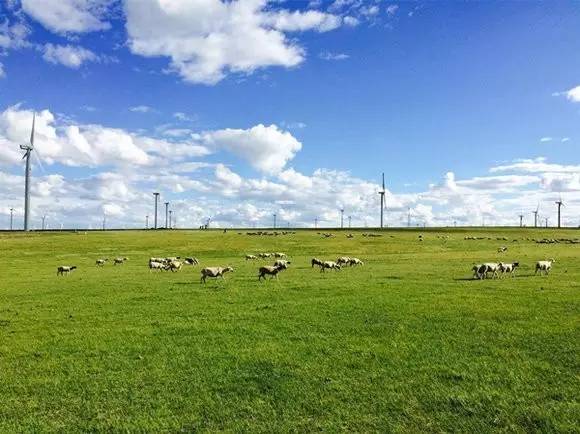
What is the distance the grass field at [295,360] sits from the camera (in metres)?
13.1

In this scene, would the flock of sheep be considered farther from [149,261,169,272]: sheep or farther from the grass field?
[149,261,169,272]: sheep

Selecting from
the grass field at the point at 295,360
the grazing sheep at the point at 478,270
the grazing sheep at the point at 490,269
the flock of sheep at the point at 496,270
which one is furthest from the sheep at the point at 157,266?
the grazing sheep at the point at 490,269

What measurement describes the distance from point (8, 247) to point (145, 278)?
59.8 meters

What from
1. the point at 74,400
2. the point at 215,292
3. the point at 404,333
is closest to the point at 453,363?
the point at 404,333

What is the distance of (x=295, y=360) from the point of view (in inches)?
686

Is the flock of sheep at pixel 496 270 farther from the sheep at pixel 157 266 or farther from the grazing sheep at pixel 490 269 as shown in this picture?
the sheep at pixel 157 266

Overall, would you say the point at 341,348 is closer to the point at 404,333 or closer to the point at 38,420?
the point at 404,333

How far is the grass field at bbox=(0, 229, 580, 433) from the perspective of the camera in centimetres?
1314

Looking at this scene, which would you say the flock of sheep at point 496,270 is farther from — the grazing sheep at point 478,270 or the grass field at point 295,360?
the grass field at point 295,360

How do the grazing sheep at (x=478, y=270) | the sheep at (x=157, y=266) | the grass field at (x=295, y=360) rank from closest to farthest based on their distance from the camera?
the grass field at (x=295, y=360) < the grazing sheep at (x=478, y=270) < the sheep at (x=157, y=266)

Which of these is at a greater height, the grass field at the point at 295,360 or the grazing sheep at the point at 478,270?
the grazing sheep at the point at 478,270

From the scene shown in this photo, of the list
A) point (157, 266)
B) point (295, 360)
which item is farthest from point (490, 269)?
point (157, 266)

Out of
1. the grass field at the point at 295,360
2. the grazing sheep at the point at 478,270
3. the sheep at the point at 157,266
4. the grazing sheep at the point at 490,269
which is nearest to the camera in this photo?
the grass field at the point at 295,360

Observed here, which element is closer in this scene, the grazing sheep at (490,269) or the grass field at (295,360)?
the grass field at (295,360)
